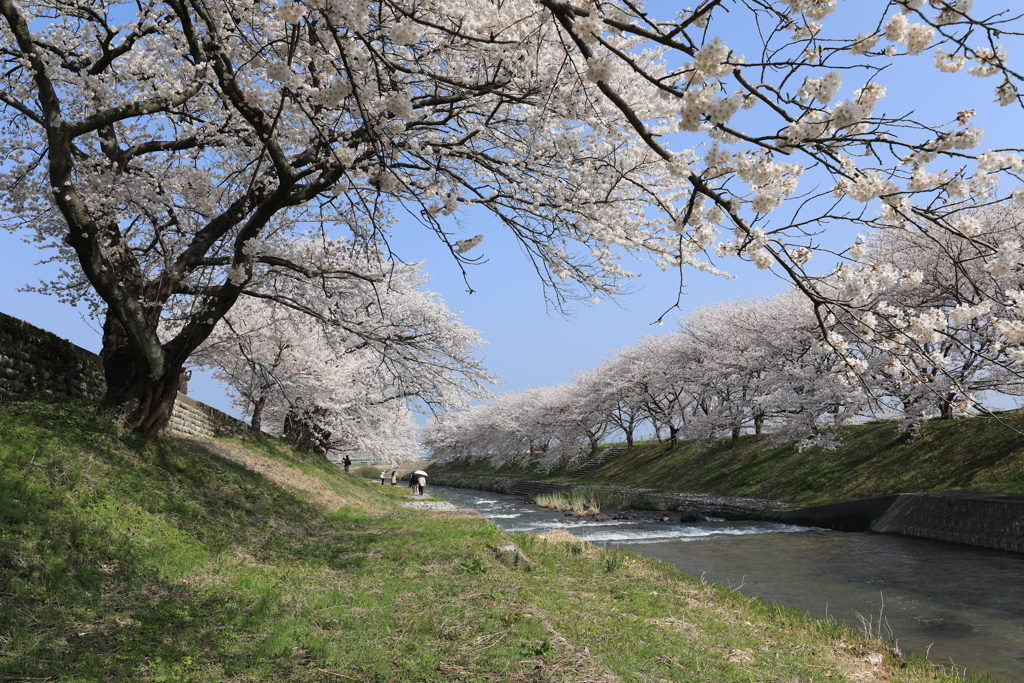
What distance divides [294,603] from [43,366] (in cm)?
725

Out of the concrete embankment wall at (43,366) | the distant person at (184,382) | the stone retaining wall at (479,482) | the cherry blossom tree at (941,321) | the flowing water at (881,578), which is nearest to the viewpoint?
the cherry blossom tree at (941,321)

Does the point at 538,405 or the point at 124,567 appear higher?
the point at 538,405

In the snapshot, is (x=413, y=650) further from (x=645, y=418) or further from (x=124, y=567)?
(x=645, y=418)

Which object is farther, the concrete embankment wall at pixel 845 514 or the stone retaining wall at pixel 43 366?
the concrete embankment wall at pixel 845 514

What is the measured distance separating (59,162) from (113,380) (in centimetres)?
366

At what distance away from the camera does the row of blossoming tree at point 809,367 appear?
146 inches

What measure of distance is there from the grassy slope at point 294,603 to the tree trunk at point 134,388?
1.80 ft

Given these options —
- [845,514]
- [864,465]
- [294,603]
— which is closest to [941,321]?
[294,603]

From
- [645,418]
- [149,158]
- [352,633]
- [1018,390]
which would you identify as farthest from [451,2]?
[645,418]

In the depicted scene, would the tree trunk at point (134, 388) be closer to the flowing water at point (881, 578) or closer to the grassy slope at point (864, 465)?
the flowing water at point (881, 578)

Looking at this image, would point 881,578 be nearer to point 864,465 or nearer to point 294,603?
point 294,603

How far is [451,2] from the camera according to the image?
21.8 feet

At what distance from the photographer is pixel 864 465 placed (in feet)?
65.4

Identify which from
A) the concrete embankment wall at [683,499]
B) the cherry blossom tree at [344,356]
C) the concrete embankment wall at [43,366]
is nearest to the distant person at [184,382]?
the cherry blossom tree at [344,356]
